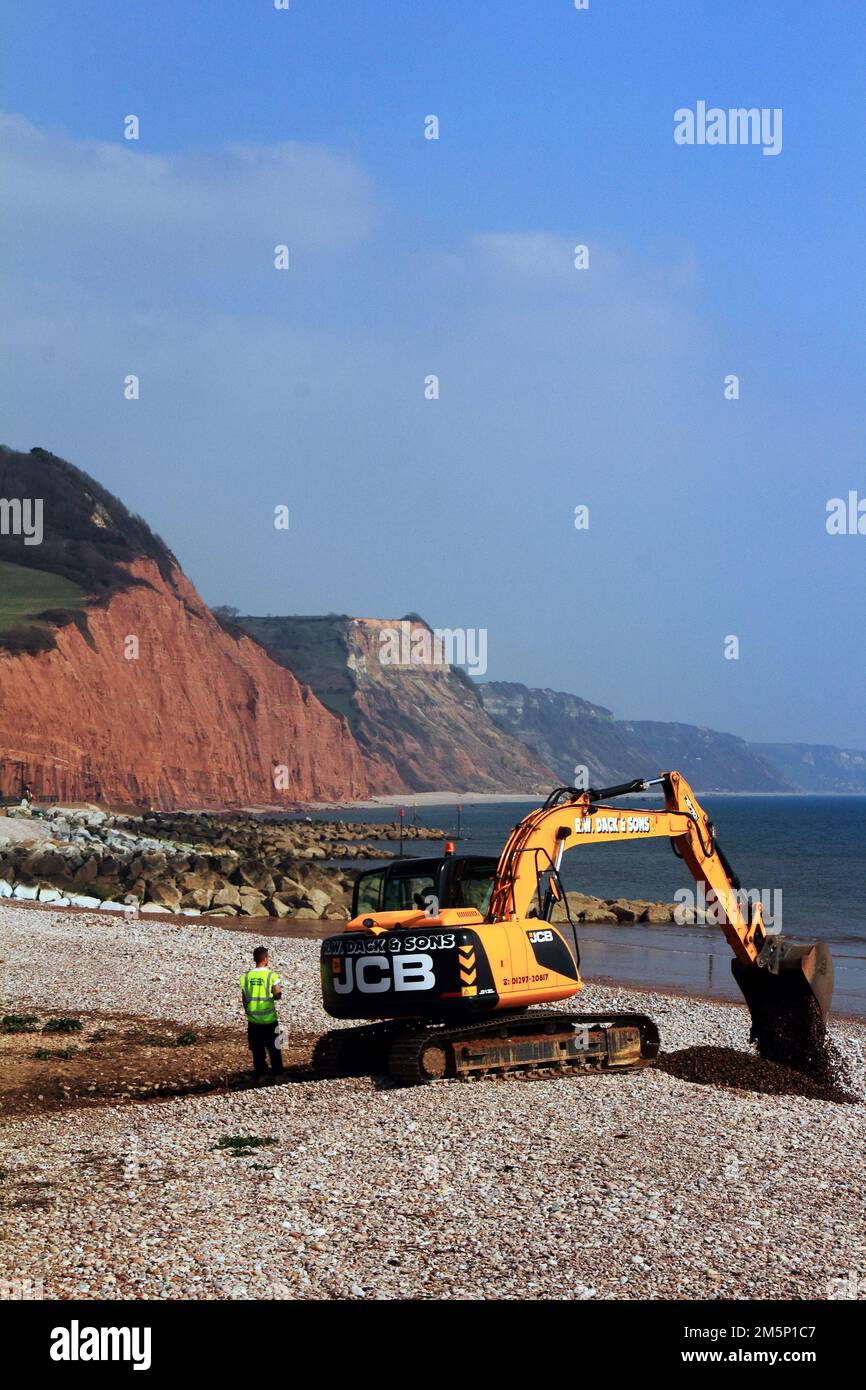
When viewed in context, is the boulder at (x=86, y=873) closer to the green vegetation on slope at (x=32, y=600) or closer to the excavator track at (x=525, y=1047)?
the excavator track at (x=525, y=1047)

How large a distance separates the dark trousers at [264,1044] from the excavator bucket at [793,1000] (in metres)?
5.74

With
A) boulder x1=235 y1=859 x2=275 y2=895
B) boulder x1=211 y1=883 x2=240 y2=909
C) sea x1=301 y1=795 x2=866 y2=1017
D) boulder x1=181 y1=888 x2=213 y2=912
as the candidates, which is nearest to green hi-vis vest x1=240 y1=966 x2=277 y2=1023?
sea x1=301 y1=795 x2=866 y2=1017

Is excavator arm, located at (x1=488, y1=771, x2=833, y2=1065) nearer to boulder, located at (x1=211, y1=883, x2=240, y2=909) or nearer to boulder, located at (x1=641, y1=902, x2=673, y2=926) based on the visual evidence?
boulder, located at (x1=211, y1=883, x2=240, y2=909)

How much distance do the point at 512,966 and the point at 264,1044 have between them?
3.21 m

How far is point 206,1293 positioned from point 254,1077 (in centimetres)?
793

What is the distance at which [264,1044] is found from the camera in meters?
15.5

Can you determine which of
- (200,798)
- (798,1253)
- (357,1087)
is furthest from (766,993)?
(200,798)

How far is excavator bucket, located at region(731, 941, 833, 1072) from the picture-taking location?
16.2 m

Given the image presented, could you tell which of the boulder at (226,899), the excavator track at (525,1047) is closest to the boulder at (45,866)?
the boulder at (226,899)

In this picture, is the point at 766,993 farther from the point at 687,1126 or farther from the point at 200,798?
the point at 200,798

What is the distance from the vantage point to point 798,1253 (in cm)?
900

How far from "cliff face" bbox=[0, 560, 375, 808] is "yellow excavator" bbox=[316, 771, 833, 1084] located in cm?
7147

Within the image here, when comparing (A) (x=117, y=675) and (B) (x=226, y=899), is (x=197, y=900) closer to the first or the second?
(B) (x=226, y=899)

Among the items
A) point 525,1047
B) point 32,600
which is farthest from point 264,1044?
point 32,600
